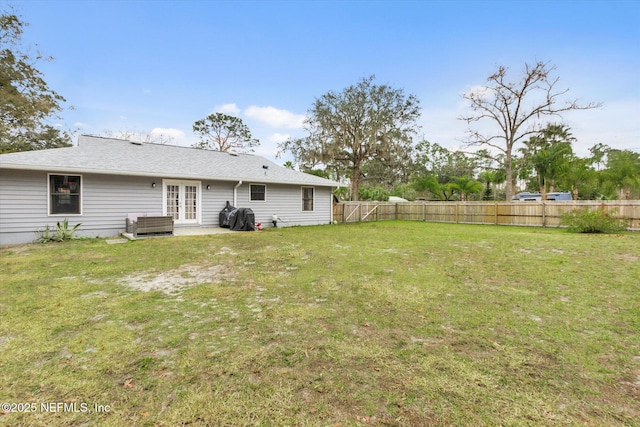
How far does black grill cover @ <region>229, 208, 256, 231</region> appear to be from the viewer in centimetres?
1108

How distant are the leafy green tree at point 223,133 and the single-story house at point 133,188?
1487 centimetres

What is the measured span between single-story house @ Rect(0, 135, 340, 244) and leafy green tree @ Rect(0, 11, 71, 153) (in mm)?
8821

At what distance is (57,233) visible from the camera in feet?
27.8

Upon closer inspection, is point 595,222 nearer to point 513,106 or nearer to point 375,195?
point 513,106

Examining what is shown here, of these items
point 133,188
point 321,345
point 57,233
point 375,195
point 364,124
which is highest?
point 364,124

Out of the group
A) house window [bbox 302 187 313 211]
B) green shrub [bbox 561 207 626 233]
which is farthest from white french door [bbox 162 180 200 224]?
green shrub [bbox 561 207 626 233]

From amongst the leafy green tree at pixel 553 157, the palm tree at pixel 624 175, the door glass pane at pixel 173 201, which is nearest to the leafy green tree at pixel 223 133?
the door glass pane at pixel 173 201

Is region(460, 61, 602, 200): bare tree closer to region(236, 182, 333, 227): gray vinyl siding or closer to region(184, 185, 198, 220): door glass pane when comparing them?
region(236, 182, 333, 227): gray vinyl siding

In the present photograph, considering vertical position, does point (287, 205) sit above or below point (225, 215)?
above

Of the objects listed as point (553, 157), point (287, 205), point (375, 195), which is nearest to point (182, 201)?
point (287, 205)

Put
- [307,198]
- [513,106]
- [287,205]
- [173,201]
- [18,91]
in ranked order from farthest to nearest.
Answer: [513,106] → [18,91] → [307,198] → [287,205] → [173,201]

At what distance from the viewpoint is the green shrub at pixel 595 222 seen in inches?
405

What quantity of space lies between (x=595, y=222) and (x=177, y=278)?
13.6 metres

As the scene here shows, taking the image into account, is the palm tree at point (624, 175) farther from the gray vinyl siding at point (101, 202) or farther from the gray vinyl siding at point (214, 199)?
the gray vinyl siding at point (214, 199)
